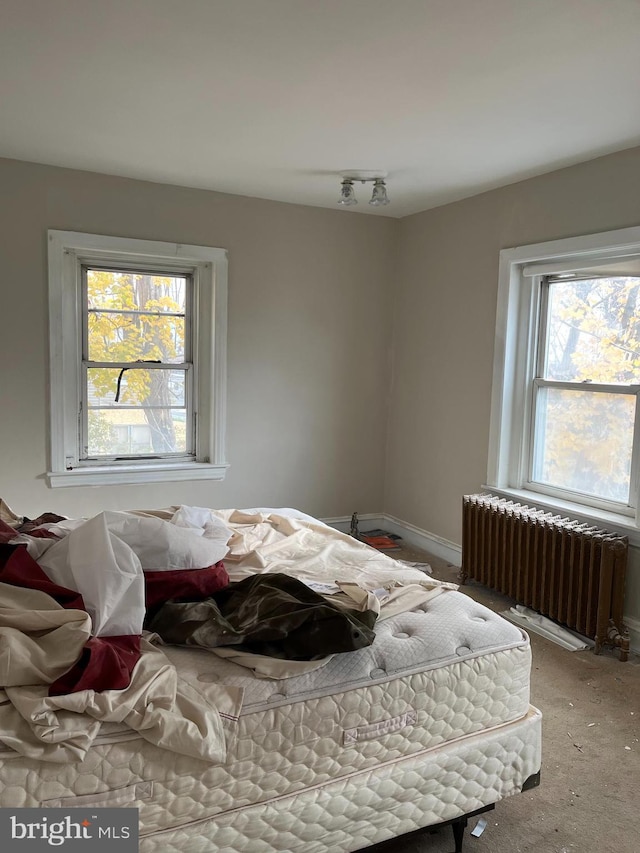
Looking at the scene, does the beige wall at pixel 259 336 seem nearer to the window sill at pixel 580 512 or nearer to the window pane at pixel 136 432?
the window pane at pixel 136 432

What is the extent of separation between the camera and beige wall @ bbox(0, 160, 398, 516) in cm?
383

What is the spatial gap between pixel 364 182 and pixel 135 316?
5.64ft

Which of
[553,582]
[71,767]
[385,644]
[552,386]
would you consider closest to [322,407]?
[552,386]

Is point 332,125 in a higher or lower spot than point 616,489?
higher

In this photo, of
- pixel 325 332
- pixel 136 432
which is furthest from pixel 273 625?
pixel 325 332

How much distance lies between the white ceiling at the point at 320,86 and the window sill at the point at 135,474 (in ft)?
6.10

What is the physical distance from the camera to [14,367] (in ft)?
12.5

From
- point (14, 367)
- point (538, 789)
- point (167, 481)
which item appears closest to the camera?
point (538, 789)

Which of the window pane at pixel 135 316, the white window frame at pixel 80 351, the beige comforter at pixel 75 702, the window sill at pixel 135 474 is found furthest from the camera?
the window pane at pixel 135 316

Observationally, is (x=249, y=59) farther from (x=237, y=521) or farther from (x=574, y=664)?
(x=574, y=664)

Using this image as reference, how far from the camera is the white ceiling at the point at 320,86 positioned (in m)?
2.04

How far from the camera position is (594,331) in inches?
141

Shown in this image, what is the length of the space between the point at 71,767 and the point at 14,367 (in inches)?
116

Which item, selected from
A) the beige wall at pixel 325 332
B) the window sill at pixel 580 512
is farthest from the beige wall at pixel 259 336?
the window sill at pixel 580 512
